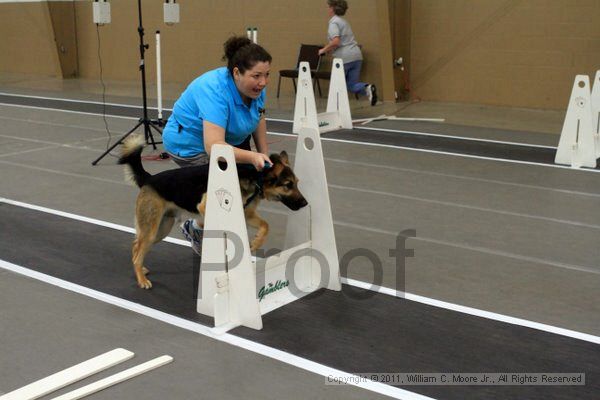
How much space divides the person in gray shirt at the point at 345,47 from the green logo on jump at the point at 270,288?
808cm

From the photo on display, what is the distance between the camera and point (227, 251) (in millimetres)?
4207

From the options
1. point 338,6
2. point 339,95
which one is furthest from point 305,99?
point 338,6

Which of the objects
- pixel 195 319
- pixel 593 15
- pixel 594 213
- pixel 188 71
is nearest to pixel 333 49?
pixel 593 15

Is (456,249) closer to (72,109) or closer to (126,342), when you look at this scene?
(126,342)

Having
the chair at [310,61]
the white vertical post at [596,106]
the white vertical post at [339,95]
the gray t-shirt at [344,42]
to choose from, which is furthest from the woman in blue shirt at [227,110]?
the chair at [310,61]

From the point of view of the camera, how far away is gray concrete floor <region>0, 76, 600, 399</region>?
3746 mm

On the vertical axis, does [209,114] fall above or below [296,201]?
above

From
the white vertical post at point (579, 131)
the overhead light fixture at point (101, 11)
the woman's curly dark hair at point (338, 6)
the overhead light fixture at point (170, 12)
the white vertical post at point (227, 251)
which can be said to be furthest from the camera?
the woman's curly dark hair at point (338, 6)

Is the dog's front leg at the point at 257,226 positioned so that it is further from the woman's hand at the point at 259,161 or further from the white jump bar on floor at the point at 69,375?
the white jump bar on floor at the point at 69,375

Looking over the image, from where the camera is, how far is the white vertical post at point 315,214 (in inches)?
184

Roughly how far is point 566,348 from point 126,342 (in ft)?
7.98

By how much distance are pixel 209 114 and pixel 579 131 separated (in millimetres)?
5663

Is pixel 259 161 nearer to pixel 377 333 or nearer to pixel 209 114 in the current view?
pixel 209 114

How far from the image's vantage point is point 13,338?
4.08m
